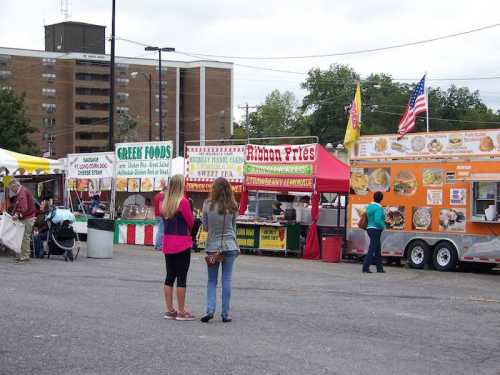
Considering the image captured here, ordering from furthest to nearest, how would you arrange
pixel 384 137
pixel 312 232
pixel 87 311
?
pixel 312 232
pixel 384 137
pixel 87 311

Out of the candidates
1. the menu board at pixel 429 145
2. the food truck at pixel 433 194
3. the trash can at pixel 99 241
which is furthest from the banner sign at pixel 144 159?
the food truck at pixel 433 194

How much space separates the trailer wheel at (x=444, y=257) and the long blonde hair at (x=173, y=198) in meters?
11.9

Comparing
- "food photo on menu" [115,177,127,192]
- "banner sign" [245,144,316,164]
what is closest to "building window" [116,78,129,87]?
"food photo on menu" [115,177,127,192]

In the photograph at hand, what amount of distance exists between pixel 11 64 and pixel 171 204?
113 meters

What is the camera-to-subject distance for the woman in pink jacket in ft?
33.7

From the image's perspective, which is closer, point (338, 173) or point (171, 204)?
point (171, 204)

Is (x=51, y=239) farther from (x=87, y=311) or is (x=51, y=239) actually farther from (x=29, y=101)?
(x=29, y=101)

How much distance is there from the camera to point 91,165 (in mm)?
29719

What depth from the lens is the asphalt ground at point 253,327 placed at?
776cm

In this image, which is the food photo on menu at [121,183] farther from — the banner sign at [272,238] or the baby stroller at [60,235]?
the baby stroller at [60,235]

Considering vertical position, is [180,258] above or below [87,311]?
above

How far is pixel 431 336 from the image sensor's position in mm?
9852

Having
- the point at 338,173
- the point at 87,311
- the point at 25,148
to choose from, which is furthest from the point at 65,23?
the point at 87,311

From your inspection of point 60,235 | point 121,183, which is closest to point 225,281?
point 60,235
